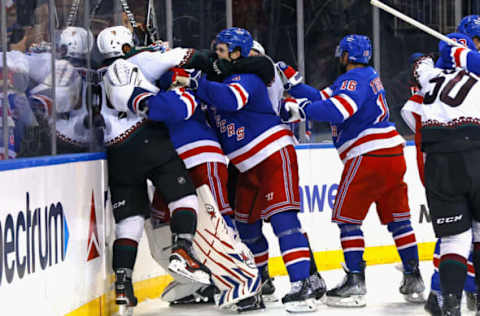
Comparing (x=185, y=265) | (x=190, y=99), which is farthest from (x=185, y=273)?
(x=190, y=99)

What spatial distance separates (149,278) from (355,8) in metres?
3.06

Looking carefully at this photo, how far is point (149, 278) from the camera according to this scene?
5207 mm

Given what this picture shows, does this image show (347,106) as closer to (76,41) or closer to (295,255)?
(295,255)

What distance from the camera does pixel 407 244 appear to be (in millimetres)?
5125

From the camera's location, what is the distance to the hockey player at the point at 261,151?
4.67 m

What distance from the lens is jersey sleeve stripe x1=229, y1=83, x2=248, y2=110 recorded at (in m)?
4.61

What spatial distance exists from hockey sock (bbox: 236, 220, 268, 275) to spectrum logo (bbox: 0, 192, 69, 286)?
1.29 m

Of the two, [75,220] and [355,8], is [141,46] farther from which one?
[355,8]

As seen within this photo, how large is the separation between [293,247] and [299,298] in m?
0.25

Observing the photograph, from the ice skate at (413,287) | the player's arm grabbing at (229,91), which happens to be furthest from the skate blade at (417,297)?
the player's arm grabbing at (229,91)

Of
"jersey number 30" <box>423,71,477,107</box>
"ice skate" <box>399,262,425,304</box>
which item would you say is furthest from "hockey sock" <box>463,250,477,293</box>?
"jersey number 30" <box>423,71,477,107</box>

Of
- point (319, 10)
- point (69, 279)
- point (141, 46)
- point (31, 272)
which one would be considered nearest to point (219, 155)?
point (141, 46)

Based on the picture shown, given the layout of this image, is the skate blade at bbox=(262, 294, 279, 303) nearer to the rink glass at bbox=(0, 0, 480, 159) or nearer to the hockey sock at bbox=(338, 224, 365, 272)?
the hockey sock at bbox=(338, 224, 365, 272)

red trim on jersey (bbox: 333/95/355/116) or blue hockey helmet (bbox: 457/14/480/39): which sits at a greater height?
blue hockey helmet (bbox: 457/14/480/39)
